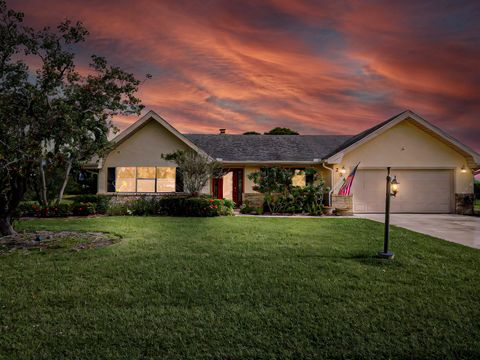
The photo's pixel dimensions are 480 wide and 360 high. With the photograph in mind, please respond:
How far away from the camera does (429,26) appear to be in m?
11.1

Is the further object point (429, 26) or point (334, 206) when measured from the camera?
point (334, 206)

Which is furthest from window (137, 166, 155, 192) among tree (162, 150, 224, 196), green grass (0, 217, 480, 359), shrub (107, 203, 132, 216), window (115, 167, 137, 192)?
green grass (0, 217, 480, 359)

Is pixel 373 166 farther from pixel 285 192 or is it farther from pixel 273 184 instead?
pixel 273 184

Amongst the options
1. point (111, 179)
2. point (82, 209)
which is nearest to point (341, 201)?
point (111, 179)

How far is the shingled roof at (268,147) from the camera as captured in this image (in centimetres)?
1830

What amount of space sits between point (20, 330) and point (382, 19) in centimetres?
1196

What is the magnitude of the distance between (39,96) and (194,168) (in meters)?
8.29

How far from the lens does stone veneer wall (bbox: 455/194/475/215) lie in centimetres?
1602

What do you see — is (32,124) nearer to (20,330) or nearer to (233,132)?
(20,330)

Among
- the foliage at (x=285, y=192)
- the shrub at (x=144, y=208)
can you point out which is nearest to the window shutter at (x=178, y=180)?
the shrub at (x=144, y=208)

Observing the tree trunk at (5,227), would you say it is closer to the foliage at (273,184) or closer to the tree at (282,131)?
the foliage at (273,184)

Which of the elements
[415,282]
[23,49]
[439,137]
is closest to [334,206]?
[439,137]

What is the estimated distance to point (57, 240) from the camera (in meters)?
7.90

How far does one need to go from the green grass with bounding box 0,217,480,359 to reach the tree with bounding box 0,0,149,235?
2.22 m
